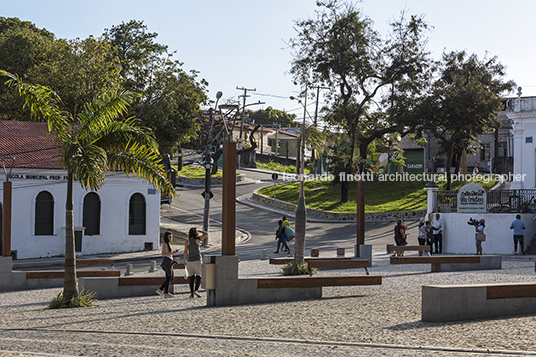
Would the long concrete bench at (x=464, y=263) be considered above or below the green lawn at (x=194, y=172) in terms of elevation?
below

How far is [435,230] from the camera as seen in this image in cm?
2414

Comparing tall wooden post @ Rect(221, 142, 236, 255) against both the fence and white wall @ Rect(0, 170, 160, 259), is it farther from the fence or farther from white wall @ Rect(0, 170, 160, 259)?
white wall @ Rect(0, 170, 160, 259)

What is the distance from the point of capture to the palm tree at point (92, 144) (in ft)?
40.5

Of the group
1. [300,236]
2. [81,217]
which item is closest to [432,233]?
[300,236]

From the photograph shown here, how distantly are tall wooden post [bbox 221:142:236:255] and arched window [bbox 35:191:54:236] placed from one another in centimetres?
1861

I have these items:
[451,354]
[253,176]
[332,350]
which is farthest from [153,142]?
[253,176]

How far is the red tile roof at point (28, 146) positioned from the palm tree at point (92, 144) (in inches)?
572

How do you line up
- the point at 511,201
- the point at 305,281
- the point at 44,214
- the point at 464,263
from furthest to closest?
the point at 44,214 → the point at 511,201 → the point at 464,263 → the point at 305,281

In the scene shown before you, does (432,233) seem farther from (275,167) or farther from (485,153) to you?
(275,167)

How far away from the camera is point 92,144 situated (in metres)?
12.7

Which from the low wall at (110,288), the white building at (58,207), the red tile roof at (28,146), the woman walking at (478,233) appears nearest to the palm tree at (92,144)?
the low wall at (110,288)

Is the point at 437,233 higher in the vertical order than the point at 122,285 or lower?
higher

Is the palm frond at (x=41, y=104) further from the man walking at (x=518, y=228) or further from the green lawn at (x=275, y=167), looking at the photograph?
the green lawn at (x=275, y=167)

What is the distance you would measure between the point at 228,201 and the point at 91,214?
18865mm
